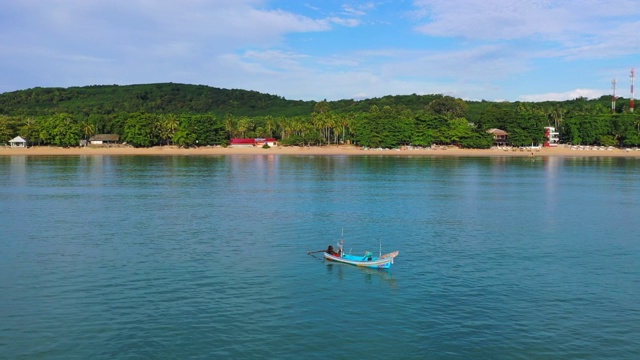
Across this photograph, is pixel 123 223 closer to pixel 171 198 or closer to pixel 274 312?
pixel 171 198

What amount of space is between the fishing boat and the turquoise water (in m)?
0.75

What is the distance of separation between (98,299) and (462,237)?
2931cm

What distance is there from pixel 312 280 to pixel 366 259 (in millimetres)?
4678

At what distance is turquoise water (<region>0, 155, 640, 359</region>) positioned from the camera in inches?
1008

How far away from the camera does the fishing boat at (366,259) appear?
1471 inches

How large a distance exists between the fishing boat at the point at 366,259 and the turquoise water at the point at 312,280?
2.46 feet

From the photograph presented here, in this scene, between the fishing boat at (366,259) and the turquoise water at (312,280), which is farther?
the fishing boat at (366,259)

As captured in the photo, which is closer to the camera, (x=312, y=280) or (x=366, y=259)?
(x=312, y=280)

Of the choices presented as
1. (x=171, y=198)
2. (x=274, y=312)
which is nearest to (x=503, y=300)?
(x=274, y=312)

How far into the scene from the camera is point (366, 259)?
3816 centimetres

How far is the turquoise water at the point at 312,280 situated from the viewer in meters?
25.6

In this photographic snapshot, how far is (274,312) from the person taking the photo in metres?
29.2

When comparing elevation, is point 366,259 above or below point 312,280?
above

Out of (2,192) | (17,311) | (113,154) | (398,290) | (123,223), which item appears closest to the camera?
(17,311)
